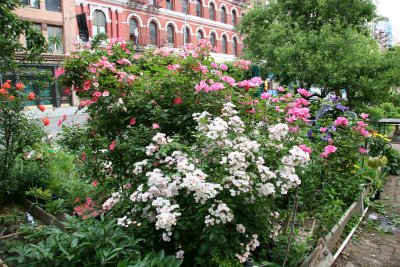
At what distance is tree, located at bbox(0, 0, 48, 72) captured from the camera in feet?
12.6

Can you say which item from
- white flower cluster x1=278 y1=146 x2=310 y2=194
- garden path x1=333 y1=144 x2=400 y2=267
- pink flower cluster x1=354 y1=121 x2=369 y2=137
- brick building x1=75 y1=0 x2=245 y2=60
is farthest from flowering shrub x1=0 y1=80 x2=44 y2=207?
brick building x1=75 y1=0 x2=245 y2=60

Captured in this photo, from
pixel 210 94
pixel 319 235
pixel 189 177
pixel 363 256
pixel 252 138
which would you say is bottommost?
pixel 363 256

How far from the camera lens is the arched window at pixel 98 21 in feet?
84.2

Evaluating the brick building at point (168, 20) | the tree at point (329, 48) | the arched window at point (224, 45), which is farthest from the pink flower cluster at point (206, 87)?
the arched window at point (224, 45)

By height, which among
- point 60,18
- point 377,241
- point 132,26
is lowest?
point 377,241

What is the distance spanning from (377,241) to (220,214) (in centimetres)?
323

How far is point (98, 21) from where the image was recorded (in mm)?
25875

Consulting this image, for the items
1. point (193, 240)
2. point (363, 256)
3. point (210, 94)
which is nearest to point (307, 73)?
point (363, 256)

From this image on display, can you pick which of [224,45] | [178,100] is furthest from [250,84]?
[224,45]

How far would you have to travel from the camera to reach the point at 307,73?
11.6 metres

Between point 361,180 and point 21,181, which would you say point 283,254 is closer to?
point 361,180

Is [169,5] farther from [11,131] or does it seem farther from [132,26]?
[11,131]

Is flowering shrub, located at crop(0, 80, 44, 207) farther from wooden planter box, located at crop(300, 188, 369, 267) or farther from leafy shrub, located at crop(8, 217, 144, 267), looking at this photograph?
wooden planter box, located at crop(300, 188, 369, 267)

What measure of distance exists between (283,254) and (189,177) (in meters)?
1.53
